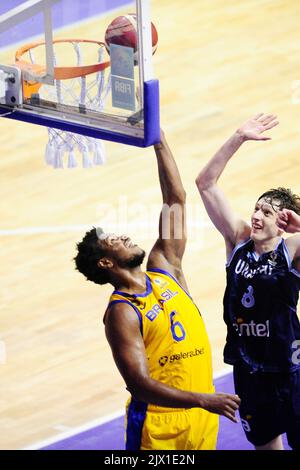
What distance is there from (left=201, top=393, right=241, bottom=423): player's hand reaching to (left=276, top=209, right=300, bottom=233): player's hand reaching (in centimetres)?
125

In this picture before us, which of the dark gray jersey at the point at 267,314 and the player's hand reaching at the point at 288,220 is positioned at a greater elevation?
the player's hand reaching at the point at 288,220

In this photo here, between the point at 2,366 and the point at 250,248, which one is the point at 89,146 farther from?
the point at 2,366

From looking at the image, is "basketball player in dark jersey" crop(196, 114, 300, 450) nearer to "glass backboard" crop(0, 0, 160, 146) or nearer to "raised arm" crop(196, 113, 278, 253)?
"raised arm" crop(196, 113, 278, 253)

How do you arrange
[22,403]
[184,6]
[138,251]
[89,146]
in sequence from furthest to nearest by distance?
1. [184,6]
2. [22,403]
3. [89,146]
4. [138,251]

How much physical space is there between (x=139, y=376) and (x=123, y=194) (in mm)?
5558

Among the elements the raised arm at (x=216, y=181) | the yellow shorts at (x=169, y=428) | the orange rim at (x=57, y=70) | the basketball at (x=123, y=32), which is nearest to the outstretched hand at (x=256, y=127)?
A: the raised arm at (x=216, y=181)

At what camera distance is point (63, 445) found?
916 cm

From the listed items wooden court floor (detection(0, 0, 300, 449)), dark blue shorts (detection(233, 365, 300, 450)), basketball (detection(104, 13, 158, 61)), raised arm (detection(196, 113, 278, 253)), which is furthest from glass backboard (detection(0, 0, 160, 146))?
dark blue shorts (detection(233, 365, 300, 450))

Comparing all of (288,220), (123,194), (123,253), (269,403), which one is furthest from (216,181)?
(123,194)

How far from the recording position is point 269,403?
797cm

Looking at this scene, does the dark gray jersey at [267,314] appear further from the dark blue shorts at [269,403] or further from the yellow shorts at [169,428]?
the yellow shorts at [169,428]

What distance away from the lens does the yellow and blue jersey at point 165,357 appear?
25.2 feet

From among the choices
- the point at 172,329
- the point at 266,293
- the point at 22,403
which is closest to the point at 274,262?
the point at 266,293

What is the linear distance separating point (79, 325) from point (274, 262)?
324 cm
